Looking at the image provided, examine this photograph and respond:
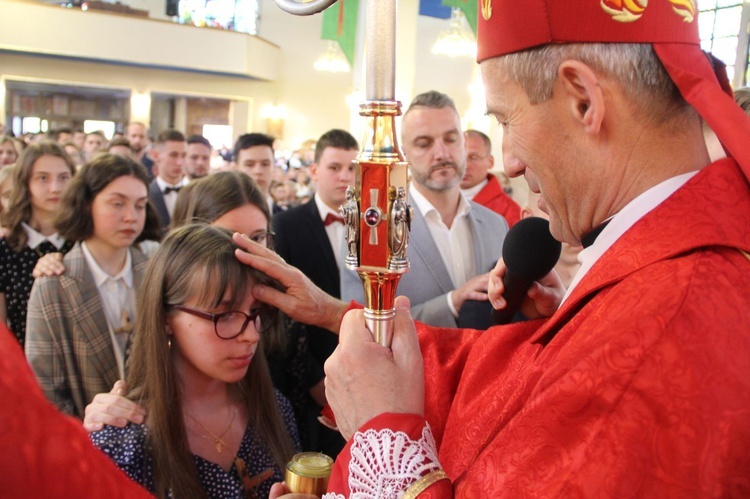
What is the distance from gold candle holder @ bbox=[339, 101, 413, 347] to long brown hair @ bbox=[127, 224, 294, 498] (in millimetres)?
932

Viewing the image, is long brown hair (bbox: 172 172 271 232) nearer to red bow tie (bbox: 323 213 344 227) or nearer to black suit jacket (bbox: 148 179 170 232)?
red bow tie (bbox: 323 213 344 227)

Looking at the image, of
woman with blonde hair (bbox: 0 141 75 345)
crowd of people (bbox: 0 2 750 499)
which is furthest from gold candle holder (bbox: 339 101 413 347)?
woman with blonde hair (bbox: 0 141 75 345)

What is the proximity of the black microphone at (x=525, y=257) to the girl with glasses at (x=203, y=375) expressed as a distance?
2.51 feet

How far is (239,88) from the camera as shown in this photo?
68.7 feet

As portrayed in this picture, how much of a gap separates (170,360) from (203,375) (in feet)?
0.47

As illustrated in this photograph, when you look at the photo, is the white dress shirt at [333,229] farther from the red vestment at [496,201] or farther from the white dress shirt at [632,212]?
the white dress shirt at [632,212]

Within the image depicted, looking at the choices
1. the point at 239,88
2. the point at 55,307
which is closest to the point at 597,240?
the point at 55,307

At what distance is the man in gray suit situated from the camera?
3109 mm

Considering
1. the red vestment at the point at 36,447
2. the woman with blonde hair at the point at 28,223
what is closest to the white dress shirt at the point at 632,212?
the red vestment at the point at 36,447

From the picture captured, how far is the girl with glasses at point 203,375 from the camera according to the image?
1831 mm

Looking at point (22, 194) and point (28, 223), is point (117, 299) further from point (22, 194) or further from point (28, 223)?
point (22, 194)

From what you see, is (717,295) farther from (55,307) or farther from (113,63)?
(113,63)

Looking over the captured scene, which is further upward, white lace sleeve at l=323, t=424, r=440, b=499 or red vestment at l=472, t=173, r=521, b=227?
red vestment at l=472, t=173, r=521, b=227

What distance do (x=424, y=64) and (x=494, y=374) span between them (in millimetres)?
18835
